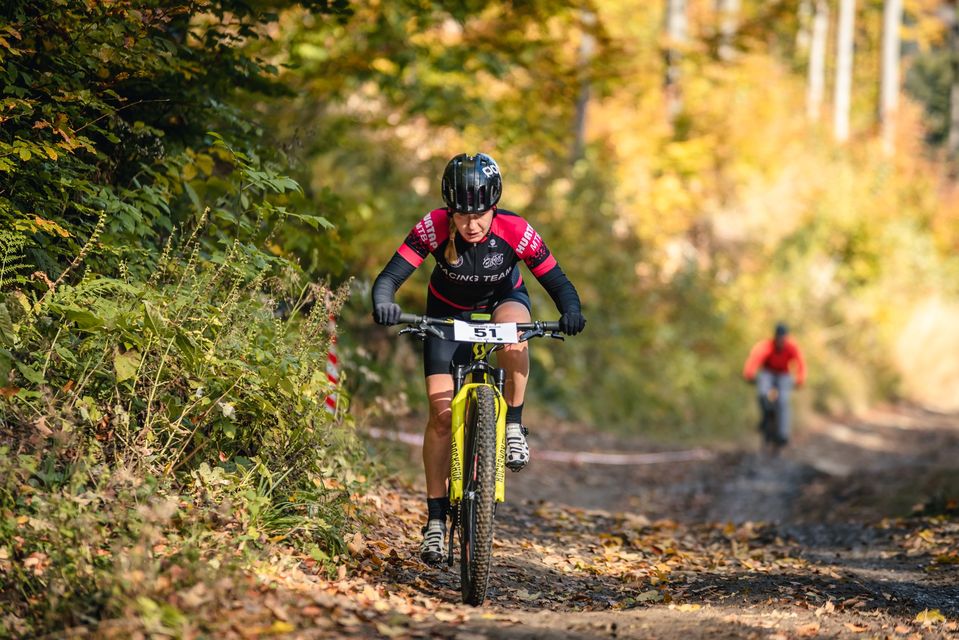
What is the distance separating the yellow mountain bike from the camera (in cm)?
546

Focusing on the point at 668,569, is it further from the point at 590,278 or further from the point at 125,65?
the point at 590,278

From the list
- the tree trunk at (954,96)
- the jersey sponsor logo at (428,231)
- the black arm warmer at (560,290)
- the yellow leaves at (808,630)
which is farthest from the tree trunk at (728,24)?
the tree trunk at (954,96)

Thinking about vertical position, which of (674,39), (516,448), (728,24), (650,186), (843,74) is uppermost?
(843,74)

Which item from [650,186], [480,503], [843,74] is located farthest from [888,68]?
[480,503]

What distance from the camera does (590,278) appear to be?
1892 centimetres

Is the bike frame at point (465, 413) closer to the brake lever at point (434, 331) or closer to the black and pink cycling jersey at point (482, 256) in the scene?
the brake lever at point (434, 331)

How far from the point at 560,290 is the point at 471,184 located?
861mm

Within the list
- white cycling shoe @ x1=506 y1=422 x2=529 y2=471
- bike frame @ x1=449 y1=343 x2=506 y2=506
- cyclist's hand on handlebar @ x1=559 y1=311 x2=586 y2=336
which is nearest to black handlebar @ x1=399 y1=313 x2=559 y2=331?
cyclist's hand on handlebar @ x1=559 y1=311 x2=586 y2=336

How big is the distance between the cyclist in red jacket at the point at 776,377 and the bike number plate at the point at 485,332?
436 inches

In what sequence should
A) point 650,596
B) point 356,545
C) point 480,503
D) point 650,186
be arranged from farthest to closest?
point 650,186 < point 650,596 < point 356,545 < point 480,503

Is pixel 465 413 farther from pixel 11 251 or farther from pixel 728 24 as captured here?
pixel 728 24

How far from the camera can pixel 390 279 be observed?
235 inches

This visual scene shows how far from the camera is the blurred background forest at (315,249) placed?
18.7 ft

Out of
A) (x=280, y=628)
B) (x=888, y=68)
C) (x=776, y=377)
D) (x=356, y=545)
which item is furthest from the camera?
(x=888, y=68)
